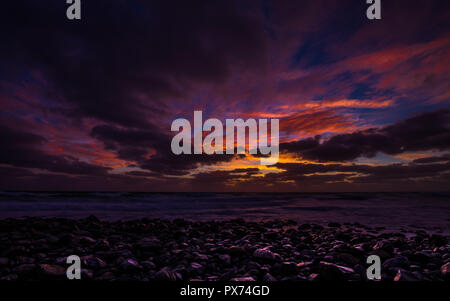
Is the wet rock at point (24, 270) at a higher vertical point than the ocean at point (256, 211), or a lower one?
higher

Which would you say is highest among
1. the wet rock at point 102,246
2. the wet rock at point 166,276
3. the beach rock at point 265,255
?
the wet rock at point 166,276

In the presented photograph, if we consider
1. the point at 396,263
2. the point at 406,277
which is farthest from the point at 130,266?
the point at 396,263

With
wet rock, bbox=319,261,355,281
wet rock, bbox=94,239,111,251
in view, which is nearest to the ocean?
wet rock, bbox=94,239,111,251

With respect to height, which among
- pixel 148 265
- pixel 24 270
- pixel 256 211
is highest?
pixel 24 270

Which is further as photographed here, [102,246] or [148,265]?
[102,246]

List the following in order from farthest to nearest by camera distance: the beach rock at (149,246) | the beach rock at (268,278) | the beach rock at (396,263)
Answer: the beach rock at (149,246) → the beach rock at (396,263) → the beach rock at (268,278)

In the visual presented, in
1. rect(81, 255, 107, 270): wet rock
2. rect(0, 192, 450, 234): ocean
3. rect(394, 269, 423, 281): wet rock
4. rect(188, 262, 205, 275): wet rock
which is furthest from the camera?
rect(0, 192, 450, 234): ocean

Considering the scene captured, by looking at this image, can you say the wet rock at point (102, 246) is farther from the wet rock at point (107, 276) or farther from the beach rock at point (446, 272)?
the beach rock at point (446, 272)

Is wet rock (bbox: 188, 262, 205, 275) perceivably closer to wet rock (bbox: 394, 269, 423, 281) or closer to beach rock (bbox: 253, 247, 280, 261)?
beach rock (bbox: 253, 247, 280, 261)

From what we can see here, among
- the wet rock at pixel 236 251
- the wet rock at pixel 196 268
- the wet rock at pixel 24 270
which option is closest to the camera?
the wet rock at pixel 24 270

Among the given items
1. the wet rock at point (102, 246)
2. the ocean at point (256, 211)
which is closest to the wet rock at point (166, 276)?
the wet rock at point (102, 246)

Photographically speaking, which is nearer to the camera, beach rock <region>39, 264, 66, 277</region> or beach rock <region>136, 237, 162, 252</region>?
beach rock <region>39, 264, 66, 277</region>

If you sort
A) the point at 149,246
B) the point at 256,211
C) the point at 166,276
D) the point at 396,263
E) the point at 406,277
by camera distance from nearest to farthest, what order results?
the point at 406,277
the point at 166,276
the point at 396,263
the point at 149,246
the point at 256,211

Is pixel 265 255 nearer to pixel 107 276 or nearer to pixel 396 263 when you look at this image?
pixel 396 263
